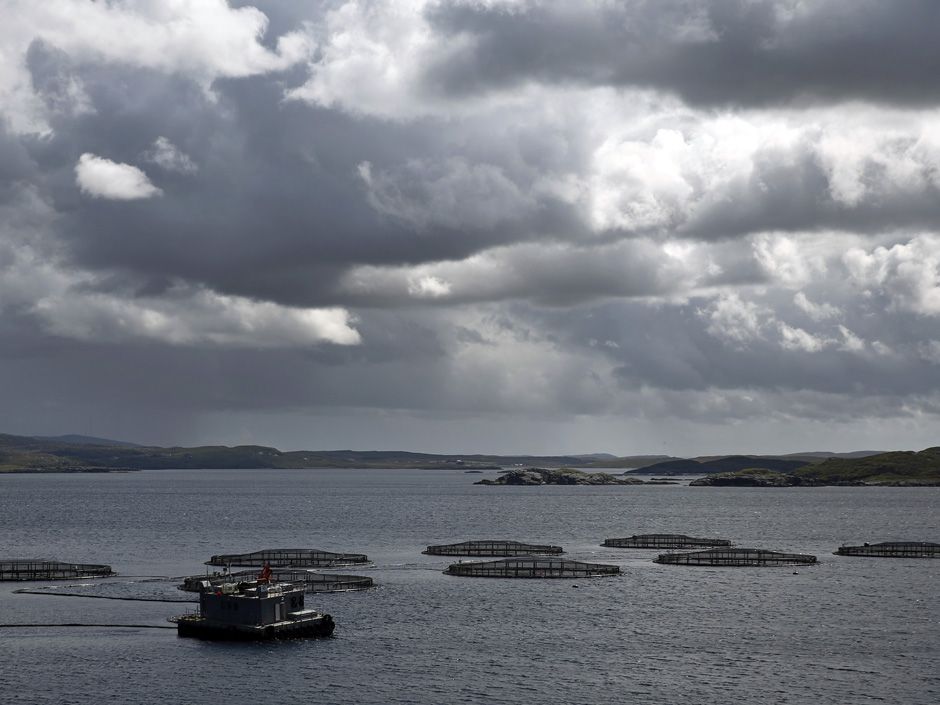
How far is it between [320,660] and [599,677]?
958 inches

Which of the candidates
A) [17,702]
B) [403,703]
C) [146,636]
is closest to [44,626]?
[146,636]

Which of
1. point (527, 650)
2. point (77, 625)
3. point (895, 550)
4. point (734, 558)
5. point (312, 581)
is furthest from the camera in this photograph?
point (895, 550)

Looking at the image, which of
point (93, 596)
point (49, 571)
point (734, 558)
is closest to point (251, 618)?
point (93, 596)

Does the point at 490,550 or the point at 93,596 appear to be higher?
the point at 490,550

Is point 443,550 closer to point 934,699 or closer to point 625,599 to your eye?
point 625,599

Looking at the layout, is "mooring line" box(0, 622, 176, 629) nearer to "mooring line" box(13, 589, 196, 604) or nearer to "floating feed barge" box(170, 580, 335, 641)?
"floating feed barge" box(170, 580, 335, 641)

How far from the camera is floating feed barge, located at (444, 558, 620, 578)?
524ft

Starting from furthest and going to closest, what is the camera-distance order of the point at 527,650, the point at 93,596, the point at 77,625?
the point at 93,596, the point at 77,625, the point at 527,650

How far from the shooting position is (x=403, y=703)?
284ft

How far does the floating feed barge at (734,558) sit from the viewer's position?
178 m

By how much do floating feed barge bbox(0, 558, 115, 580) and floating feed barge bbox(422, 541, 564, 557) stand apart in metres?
55.4

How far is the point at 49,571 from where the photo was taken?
154875 mm

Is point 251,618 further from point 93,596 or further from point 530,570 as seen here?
point 530,570

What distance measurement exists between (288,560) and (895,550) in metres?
98.9
